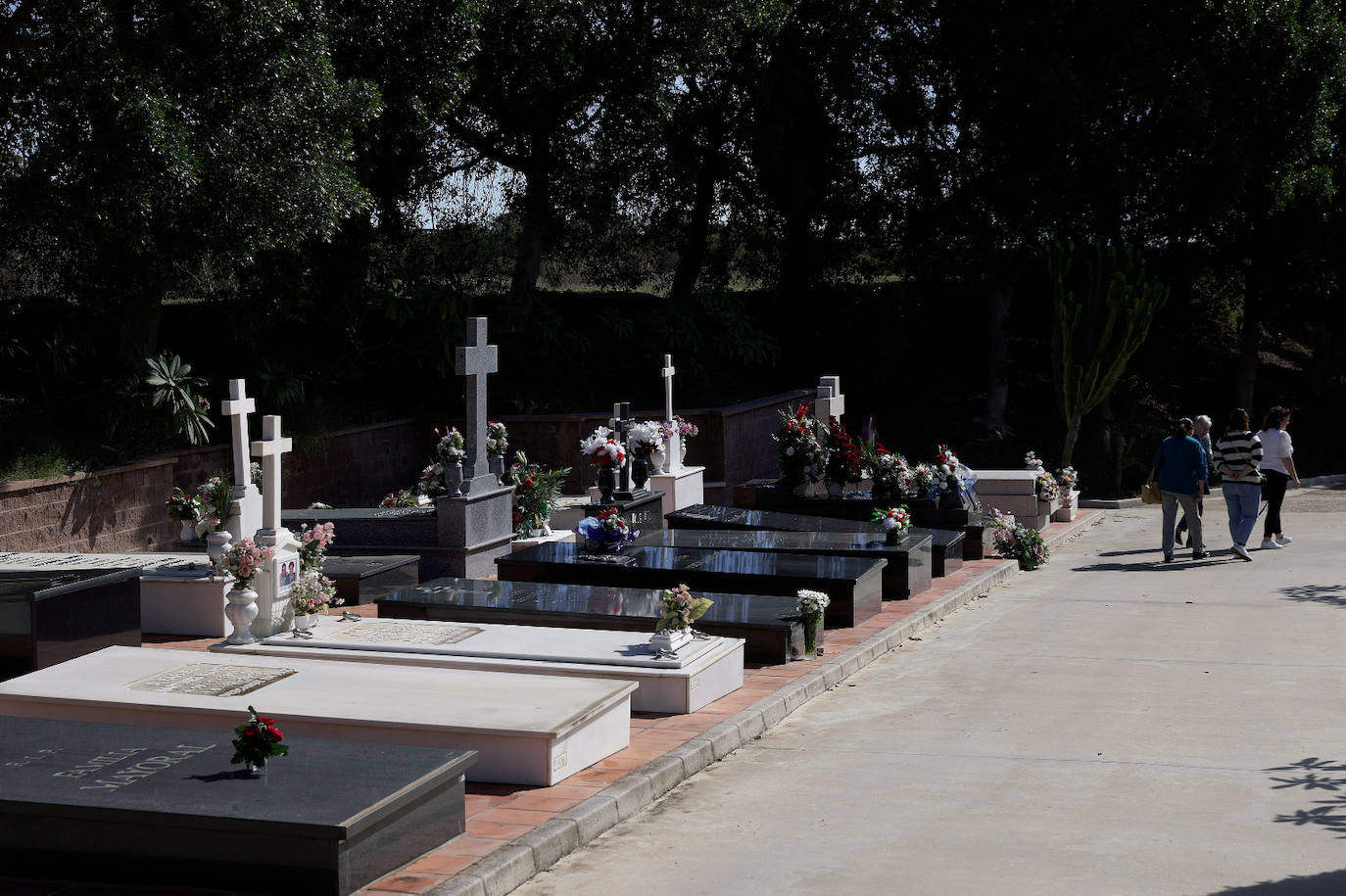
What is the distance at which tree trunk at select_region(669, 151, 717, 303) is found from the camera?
26078mm

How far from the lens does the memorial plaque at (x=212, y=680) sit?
6.92m

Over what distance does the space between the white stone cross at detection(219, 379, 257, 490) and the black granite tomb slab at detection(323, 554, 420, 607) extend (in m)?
1.24

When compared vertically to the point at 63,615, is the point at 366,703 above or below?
below

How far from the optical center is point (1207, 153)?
25859mm

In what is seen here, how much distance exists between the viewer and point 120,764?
17.9 ft

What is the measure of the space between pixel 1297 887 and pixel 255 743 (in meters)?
3.95

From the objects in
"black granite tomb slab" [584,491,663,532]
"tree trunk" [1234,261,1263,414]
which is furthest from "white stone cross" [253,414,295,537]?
"tree trunk" [1234,261,1263,414]

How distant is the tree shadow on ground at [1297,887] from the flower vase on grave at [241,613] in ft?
19.0

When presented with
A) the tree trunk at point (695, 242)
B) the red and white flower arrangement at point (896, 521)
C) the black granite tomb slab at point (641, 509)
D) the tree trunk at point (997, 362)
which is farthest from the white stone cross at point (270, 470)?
the tree trunk at point (997, 362)

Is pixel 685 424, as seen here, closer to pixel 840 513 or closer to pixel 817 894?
pixel 840 513

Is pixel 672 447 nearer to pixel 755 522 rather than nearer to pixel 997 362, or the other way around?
pixel 755 522

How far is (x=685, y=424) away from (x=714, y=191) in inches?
444

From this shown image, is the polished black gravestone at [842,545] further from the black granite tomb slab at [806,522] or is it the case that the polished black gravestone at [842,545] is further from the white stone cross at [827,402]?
the white stone cross at [827,402]

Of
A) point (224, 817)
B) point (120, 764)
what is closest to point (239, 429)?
point (120, 764)
